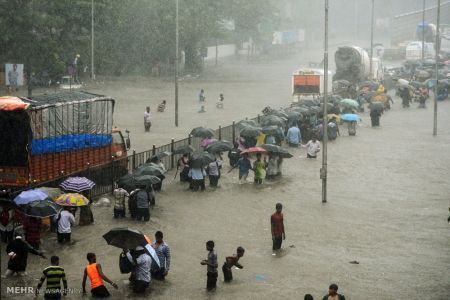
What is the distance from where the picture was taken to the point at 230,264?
1730 cm

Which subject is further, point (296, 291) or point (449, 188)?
point (449, 188)

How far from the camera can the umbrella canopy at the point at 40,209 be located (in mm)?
18609

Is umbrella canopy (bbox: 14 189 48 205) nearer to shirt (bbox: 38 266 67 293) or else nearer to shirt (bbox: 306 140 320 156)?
shirt (bbox: 38 266 67 293)

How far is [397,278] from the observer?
17984mm

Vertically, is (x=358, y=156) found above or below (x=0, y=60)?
below

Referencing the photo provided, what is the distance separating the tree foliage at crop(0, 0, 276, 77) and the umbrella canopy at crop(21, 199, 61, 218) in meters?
38.5

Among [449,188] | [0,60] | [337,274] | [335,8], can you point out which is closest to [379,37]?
[335,8]

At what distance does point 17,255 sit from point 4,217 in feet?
9.74

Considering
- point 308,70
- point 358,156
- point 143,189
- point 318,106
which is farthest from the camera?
point 308,70

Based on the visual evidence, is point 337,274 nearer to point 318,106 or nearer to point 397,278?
point 397,278

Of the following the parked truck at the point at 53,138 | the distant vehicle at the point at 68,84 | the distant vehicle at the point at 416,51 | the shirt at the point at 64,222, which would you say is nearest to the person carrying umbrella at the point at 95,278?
the shirt at the point at 64,222

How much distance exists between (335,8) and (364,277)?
158m

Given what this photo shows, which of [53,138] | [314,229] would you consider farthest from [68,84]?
[314,229]

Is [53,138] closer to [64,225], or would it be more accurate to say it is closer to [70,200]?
[70,200]
